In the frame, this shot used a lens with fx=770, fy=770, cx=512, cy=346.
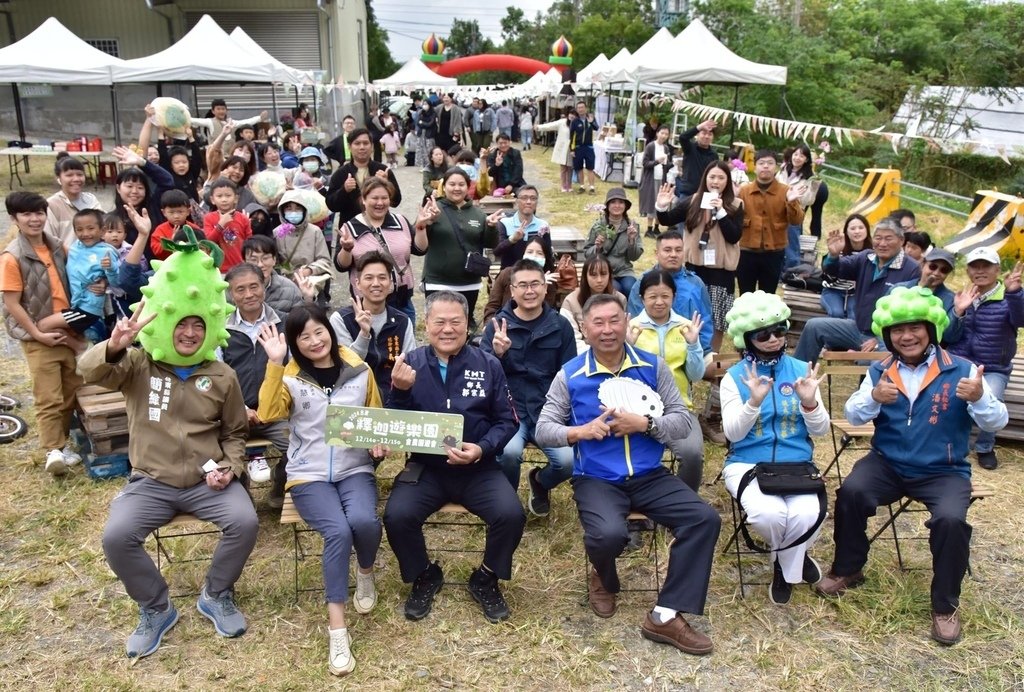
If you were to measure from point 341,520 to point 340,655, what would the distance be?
0.59 meters

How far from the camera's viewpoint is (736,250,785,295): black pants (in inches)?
261

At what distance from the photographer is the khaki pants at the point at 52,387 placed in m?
4.95

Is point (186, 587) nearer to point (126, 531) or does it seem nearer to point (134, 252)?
point (126, 531)

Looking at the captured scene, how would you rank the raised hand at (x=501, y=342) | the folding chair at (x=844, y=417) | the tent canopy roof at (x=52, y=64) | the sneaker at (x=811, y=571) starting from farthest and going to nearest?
the tent canopy roof at (x=52, y=64), the folding chair at (x=844, y=417), the raised hand at (x=501, y=342), the sneaker at (x=811, y=571)

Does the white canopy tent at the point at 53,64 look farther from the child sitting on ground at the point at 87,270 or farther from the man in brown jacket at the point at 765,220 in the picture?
the man in brown jacket at the point at 765,220

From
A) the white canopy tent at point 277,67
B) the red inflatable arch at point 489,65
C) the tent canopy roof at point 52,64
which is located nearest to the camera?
the tent canopy roof at point 52,64

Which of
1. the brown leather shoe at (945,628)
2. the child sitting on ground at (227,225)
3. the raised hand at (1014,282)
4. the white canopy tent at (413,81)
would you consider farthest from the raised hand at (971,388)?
the white canopy tent at (413,81)

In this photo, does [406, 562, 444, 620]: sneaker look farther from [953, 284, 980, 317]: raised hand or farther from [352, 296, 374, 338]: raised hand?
[953, 284, 980, 317]: raised hand

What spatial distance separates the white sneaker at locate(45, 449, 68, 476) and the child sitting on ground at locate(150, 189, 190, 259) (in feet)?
5.07

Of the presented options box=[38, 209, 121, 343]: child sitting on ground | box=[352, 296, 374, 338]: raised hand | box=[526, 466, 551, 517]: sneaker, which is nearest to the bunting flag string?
box=[526, 466, 551, 517]: sneaker

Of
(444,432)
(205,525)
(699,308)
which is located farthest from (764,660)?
(205,525)

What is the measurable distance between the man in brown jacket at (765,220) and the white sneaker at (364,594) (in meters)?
4.21

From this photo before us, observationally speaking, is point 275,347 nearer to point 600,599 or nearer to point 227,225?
point 600,599

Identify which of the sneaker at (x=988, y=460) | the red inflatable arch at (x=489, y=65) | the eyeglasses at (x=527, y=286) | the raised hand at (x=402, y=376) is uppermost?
the red inflatable arch at (x=489, y=65)
